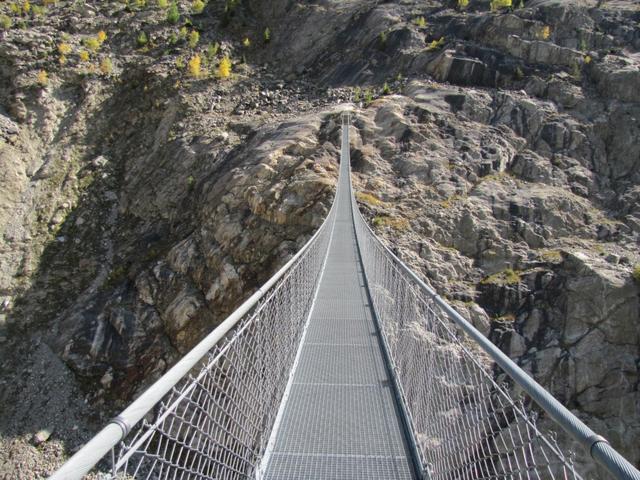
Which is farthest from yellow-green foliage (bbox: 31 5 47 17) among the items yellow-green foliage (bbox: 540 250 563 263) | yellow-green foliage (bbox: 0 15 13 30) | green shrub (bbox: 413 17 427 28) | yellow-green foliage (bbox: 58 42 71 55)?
yellow-green foliage (bbox: 540 250 563 263)

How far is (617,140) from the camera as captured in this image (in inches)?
715

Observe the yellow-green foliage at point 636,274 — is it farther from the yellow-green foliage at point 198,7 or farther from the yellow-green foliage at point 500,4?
the yellow-green foliage at point 198,7

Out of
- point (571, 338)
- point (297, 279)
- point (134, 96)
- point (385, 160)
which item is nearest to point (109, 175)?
point (134, 96)

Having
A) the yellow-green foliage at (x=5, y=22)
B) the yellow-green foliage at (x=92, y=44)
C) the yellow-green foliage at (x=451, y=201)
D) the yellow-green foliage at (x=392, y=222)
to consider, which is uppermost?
the yellow-green foliage at (x=5, y=22)

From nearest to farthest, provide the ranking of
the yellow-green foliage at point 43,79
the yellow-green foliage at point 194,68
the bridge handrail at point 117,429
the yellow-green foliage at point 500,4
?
the bridge handrail at point 117,429, the yellow-green foliage at point 43,79, the yellow-green foliage at point 500,4, the yellow-green foliage at point 194,68

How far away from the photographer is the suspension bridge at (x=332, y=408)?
5.95 feet

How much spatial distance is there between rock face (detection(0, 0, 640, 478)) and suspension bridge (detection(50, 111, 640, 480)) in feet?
26.5

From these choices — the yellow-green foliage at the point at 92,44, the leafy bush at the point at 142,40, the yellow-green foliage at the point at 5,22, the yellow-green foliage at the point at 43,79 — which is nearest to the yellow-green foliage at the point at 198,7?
the leafy bush at the point at 142,40

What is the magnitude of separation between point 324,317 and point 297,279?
0.83 meters

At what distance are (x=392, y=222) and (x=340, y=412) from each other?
36.5ft

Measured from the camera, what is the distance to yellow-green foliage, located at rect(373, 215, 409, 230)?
1473 cm

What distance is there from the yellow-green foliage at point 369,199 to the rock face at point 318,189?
8 cm

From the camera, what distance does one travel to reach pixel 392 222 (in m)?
14.9

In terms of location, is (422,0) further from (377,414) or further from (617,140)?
(377,414)
